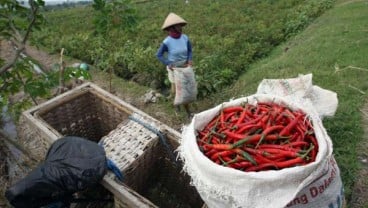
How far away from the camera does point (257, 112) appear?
305 cm

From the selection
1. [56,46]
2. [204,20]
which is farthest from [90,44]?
[204,20]

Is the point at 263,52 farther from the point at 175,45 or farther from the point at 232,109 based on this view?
the point at 232,109

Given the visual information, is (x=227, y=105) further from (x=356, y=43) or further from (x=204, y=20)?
(x=204, y=20)

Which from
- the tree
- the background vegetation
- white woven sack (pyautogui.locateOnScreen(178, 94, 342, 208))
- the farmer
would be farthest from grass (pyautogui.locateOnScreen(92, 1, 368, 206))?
A: the tree

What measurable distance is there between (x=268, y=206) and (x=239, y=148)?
0.43 m

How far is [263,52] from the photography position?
8906 mm

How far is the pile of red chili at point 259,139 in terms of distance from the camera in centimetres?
258

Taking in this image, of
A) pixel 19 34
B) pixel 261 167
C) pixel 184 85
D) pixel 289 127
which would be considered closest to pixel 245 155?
pixel 261 167

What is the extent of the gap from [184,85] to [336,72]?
242cm

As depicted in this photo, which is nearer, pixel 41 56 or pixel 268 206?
pixel 268 206

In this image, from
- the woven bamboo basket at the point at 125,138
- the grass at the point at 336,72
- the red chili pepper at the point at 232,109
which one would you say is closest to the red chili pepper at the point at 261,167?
the red chili pepper at the point at 232,109

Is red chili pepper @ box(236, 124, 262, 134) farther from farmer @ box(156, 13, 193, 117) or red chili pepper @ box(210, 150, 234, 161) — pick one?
farmer @ box(156, 13, 193, 117)

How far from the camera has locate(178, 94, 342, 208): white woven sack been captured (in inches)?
95.1

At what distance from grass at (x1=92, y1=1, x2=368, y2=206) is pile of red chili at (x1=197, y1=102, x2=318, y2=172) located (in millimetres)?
1353
